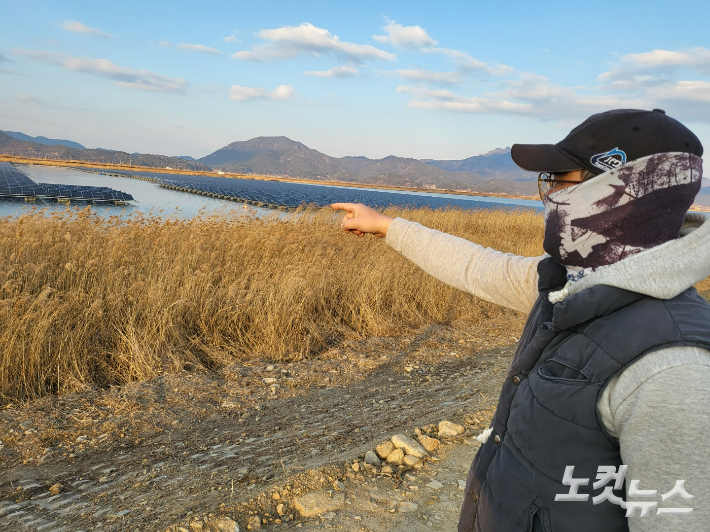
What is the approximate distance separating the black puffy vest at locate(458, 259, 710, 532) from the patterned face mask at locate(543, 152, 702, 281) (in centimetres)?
14

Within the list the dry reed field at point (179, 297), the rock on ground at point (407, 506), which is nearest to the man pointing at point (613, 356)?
the rock on ground at point (407, 506)

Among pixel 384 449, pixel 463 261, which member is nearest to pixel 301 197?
pixel 384 449

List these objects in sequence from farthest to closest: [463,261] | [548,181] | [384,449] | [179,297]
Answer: [179,297], [384,449], [463,261], [548,181]

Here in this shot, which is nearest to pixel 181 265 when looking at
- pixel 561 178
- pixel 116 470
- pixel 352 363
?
pixel 352 363

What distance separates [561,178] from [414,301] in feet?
19.6

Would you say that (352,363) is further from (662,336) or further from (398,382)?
(662,336)

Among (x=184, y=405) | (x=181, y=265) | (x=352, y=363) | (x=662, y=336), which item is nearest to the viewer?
(x=662, y=336)

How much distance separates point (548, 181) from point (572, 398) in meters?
0.63

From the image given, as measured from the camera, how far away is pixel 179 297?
17.8ft

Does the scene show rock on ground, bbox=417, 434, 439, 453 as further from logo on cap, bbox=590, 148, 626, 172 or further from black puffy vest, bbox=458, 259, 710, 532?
logo on cap, bbox=590, 148, 626, 172

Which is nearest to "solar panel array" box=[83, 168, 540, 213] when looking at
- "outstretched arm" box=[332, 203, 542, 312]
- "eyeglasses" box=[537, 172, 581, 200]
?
"outstretched arm" box=[332, 203, 542, 312]

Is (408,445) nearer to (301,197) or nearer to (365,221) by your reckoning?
(365,221)

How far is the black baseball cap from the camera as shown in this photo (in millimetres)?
1060

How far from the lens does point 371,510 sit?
2.59 meters
